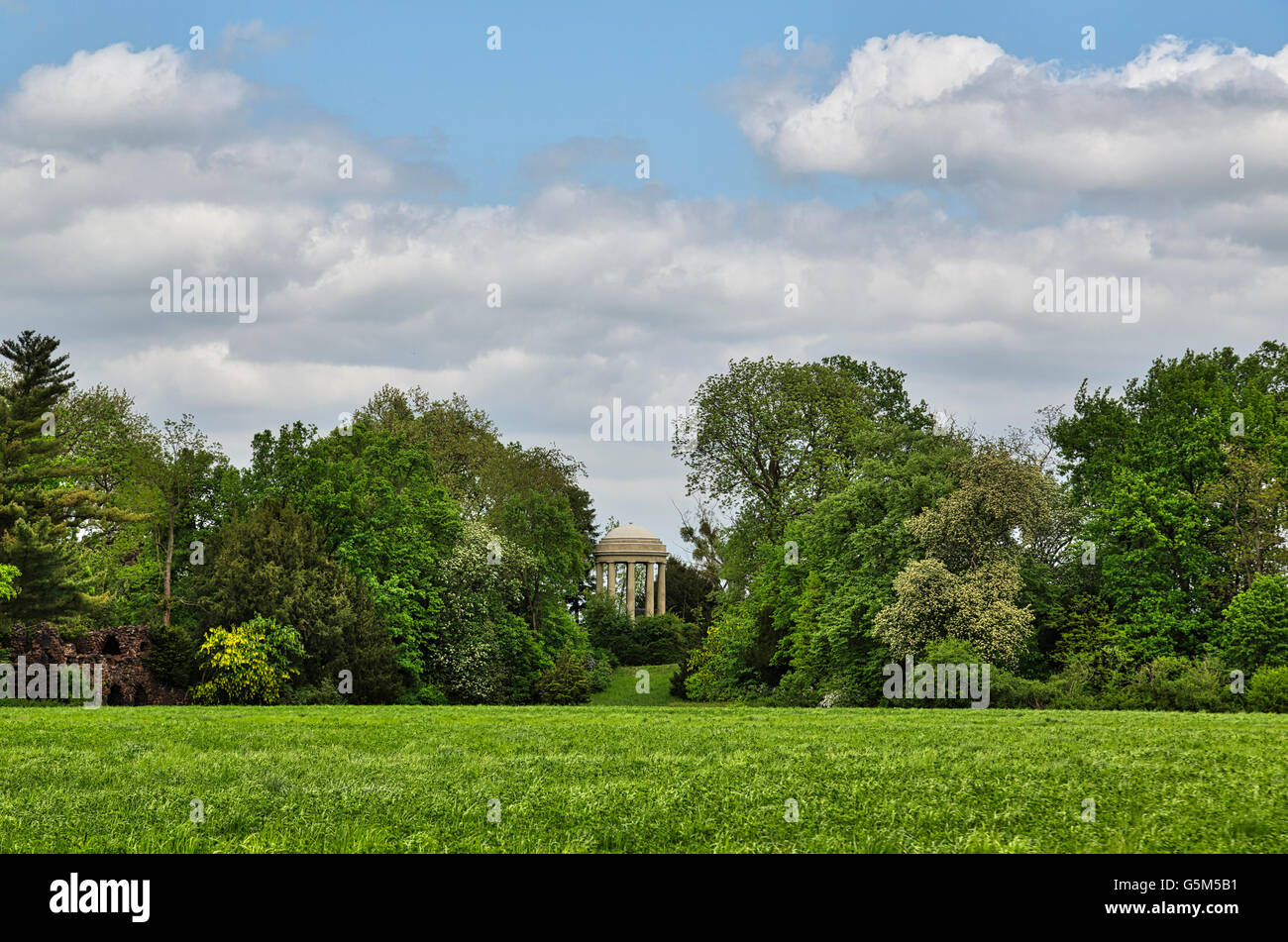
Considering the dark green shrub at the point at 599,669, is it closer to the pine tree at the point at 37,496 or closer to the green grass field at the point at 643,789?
the pine tree at the point at 37,496

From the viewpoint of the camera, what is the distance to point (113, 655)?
131 feet

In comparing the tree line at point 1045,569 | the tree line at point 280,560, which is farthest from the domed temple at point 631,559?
the tree line at point 1045,569

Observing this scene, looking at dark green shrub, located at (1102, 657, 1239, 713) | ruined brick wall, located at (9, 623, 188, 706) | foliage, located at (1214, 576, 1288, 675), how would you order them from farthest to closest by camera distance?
1. ruined brick wall, located at (9, 623, 188, 706)
2. foliage, located at (1214, 576, 1288, 675)
3. dark green shrub, located at (1102, 657, 1239, 713)

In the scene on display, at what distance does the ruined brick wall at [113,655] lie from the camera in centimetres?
3906

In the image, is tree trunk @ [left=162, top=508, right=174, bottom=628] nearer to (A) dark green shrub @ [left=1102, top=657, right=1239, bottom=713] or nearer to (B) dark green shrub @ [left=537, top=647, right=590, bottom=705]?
(B) dark green shrub @ [left=537, top=647, right=590, bottom=705]

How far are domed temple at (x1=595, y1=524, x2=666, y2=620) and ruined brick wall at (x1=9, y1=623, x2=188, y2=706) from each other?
126 feet

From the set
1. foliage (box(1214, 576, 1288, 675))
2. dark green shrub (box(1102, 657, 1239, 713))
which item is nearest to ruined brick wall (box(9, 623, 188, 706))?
dark green shrub (box(1102, 657, 1239, 713))

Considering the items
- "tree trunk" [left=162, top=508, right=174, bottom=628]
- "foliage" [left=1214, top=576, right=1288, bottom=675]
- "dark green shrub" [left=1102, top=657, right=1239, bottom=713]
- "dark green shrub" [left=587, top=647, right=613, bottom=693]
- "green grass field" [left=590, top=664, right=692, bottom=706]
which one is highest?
"tree trunk" [left=162, top=508, right=174, bottom=628]

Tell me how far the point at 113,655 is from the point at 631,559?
40.5 metres

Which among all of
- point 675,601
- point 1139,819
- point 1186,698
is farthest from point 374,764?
point 675,601

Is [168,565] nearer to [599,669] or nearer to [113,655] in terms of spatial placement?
[113,655]

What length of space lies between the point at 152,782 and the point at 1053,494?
3248cm

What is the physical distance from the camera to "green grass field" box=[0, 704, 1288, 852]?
9016mm
